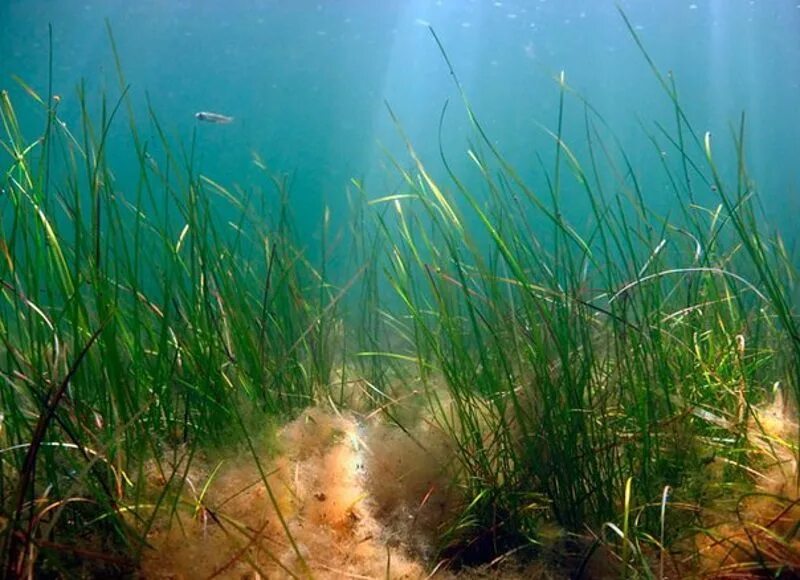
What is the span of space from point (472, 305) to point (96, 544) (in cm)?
137

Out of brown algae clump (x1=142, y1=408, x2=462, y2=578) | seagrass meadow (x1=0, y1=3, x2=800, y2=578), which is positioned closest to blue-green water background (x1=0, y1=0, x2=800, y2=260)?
seagrass meadow (x1=0, y1=3, x2=800, y2=578)

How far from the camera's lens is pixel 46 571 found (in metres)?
1.50

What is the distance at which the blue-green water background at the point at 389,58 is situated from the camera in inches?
1021

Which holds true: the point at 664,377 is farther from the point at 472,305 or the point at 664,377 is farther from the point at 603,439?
the point at 472,305

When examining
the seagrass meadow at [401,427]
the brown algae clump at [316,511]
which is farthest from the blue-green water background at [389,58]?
the brown algae clump at [316,511]

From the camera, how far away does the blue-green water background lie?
25938 millimetres

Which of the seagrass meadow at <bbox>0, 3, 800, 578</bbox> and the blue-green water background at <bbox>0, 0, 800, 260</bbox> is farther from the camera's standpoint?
the blue-green water background at <bbox>0, 0, 800, 260</bbox>

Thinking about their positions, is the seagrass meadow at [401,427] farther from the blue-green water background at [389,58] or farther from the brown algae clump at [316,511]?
the blue-green water background at [389,58]

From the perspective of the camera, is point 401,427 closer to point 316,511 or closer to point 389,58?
point 316,511

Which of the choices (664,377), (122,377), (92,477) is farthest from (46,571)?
(664,377)

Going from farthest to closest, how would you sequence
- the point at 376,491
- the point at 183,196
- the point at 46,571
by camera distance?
the point at 183,196 < the point at 376,491 < the point at 46,571

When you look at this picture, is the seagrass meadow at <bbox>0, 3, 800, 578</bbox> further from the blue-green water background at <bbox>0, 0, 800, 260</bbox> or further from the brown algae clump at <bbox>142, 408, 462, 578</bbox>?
the blue-green water background at <bbox>0, 0, 800, 260</bbox>

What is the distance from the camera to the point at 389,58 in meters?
40.9

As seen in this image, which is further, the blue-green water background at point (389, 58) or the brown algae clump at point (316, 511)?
the blue-green water background at point (389, 58)
